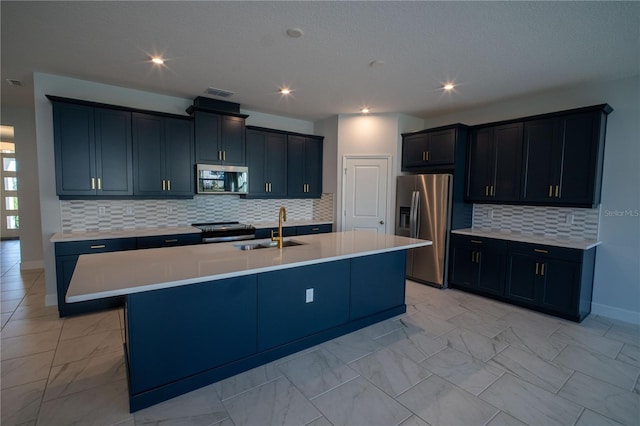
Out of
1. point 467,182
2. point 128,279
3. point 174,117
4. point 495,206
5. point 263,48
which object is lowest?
point 128,279

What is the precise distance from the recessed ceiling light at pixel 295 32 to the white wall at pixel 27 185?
5541 mm

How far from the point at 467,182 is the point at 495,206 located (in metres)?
0.55

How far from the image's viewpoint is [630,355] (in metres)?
2.78

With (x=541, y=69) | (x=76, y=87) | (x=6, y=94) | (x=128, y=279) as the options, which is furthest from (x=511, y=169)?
(x=6, y=94)

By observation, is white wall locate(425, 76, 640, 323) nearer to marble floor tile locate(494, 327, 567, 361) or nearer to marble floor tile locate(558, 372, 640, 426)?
marble floor tile locate(494, 327, 567, 361)

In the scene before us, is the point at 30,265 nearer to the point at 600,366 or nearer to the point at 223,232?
the point at 223,232

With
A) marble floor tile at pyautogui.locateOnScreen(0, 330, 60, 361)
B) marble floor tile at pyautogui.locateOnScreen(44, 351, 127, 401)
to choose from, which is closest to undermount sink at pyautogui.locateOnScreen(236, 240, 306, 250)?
marble floor tile at pyautogui.locateOnScreen(44, 351, 127, 401)

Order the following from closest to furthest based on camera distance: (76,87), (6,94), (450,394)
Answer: (450,394) → (76,87) → (6,94)

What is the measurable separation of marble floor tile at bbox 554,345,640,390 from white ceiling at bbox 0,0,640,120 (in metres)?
2.75

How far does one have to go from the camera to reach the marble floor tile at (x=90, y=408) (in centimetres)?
190

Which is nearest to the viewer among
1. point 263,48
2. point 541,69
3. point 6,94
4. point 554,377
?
point 554,377

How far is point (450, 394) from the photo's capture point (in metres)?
2.19

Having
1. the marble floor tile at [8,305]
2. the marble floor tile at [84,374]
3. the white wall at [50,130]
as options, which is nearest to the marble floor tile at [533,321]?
the marble floor tile at [84,374]

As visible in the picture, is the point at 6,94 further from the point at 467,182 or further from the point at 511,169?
the point at 511,169
